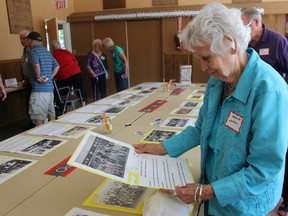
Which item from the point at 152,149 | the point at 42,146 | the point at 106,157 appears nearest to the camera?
the point at 106,157

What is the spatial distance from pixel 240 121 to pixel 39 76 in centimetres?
296

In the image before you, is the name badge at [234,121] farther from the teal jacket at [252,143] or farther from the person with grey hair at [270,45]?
the person with grey hair at [270,45]

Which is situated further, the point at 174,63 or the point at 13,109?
the point at 174,63

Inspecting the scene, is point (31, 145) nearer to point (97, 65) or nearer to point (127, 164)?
point (127, 164)

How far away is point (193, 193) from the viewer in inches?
37.7

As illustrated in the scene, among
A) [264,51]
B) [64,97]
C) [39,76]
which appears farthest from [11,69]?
[264,51]

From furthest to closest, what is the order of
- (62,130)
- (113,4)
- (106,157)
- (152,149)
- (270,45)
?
(113,4) → (270,45) → (62,130) → (152,149) → (106,157)

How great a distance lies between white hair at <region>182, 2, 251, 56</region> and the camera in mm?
899

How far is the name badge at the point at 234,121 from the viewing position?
3.10 feet

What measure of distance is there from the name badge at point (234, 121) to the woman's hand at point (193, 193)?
209mm

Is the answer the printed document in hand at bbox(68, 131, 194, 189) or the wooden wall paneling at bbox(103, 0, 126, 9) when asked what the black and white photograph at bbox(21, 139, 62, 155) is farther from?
the wooden wall paneling at bbox(103, 0, 126, 9)

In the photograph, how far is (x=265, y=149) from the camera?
0.87 metres

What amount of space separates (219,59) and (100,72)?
4725 mm

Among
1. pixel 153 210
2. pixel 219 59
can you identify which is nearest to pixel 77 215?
pixel 153 210
